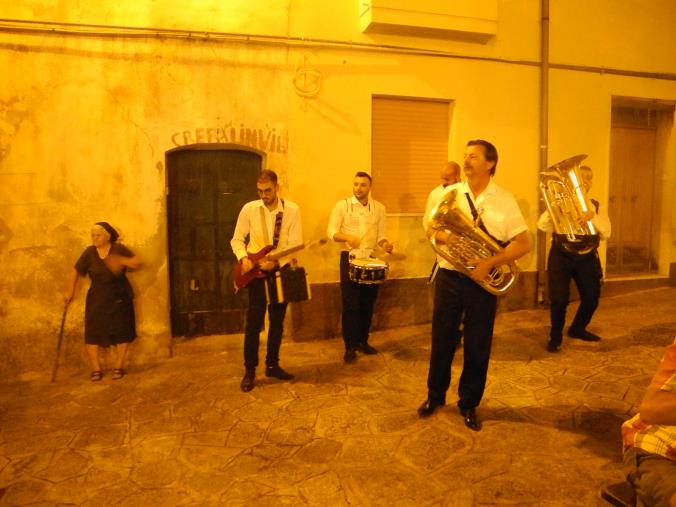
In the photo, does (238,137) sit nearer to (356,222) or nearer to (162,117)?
(162,117)

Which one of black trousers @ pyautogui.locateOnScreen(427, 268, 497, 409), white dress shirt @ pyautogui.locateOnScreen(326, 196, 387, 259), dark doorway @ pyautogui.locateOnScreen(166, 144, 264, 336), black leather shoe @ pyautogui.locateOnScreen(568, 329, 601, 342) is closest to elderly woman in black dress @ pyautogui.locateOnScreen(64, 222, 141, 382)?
dark doorway @ pyautogui.locateOnScreen(166, 144, 264, 336)

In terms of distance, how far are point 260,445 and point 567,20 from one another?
746 cm

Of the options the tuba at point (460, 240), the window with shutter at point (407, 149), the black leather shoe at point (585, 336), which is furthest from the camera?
the window with shutter at point (407, 149)

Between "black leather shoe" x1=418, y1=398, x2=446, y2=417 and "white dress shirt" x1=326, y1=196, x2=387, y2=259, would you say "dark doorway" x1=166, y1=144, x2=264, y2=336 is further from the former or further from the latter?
"black leather shoe" x1=418, y1=398, x2=446, y2=417

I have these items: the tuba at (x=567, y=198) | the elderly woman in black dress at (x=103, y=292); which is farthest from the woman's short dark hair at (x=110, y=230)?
the tuba at (x=567, y=198)

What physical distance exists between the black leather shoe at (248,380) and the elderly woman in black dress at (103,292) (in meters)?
1.61

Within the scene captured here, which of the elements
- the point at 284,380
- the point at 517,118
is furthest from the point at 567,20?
the point at 284,380

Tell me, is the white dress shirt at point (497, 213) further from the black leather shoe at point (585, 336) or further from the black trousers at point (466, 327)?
the black leather shoe at point (585, 336)

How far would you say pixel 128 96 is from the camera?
6141 millimetres

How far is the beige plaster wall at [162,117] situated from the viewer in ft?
19.4

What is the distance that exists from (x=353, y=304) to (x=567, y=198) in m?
2.55

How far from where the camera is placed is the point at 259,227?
5250 millimetres

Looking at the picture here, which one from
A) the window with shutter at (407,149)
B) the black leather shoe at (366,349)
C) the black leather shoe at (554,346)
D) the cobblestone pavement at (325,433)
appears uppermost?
the window with shutter at (407,149)

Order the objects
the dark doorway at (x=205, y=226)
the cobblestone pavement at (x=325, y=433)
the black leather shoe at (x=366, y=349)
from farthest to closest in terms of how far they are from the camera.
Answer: the dark doorway at (x=205, y=226) < the black leather shoe at (x=366, y=349) < the cobblestone pavement at (x=325, y=433)
